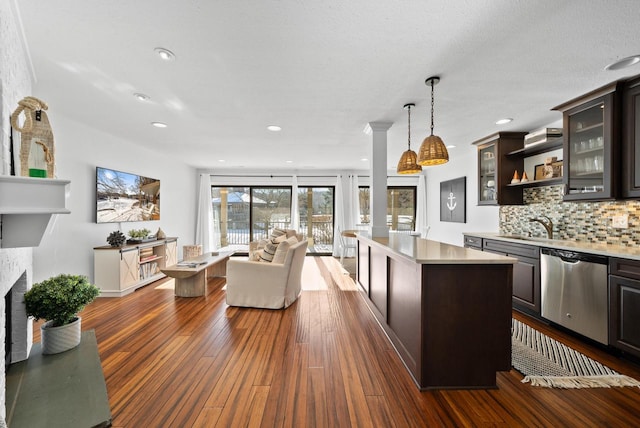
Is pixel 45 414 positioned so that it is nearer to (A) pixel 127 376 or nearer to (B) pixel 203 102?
(A) pixel 127 376

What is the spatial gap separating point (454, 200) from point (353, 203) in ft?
8.02

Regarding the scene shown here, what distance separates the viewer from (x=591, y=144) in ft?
8.84

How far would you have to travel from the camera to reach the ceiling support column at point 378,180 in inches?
144

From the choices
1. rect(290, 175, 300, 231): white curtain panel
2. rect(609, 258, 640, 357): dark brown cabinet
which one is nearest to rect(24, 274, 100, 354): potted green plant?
rect(609, 258, 640, 357): dark brown cabinet

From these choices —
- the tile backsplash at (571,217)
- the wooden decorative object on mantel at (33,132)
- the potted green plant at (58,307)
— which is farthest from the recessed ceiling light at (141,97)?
the tile backsplash at (571,217)

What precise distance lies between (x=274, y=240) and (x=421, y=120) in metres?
2.54

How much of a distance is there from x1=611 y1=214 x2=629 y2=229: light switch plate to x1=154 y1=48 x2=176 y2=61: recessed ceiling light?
4.27 meters

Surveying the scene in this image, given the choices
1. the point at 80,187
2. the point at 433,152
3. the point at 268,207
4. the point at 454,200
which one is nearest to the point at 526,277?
the point at 433,152

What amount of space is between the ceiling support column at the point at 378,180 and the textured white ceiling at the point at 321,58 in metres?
0.25

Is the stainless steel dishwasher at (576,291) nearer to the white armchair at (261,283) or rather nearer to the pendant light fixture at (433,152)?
the pendant light fixture at (433,152)

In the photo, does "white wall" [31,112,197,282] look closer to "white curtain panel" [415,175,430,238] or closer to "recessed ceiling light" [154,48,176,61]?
"recessed ceiling light" [154,48,176,61]

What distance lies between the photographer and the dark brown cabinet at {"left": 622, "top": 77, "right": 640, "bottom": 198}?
2316mm

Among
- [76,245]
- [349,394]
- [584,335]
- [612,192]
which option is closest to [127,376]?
[349,394]

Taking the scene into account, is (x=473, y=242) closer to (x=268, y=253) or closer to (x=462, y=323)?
(x=462, y=323)
